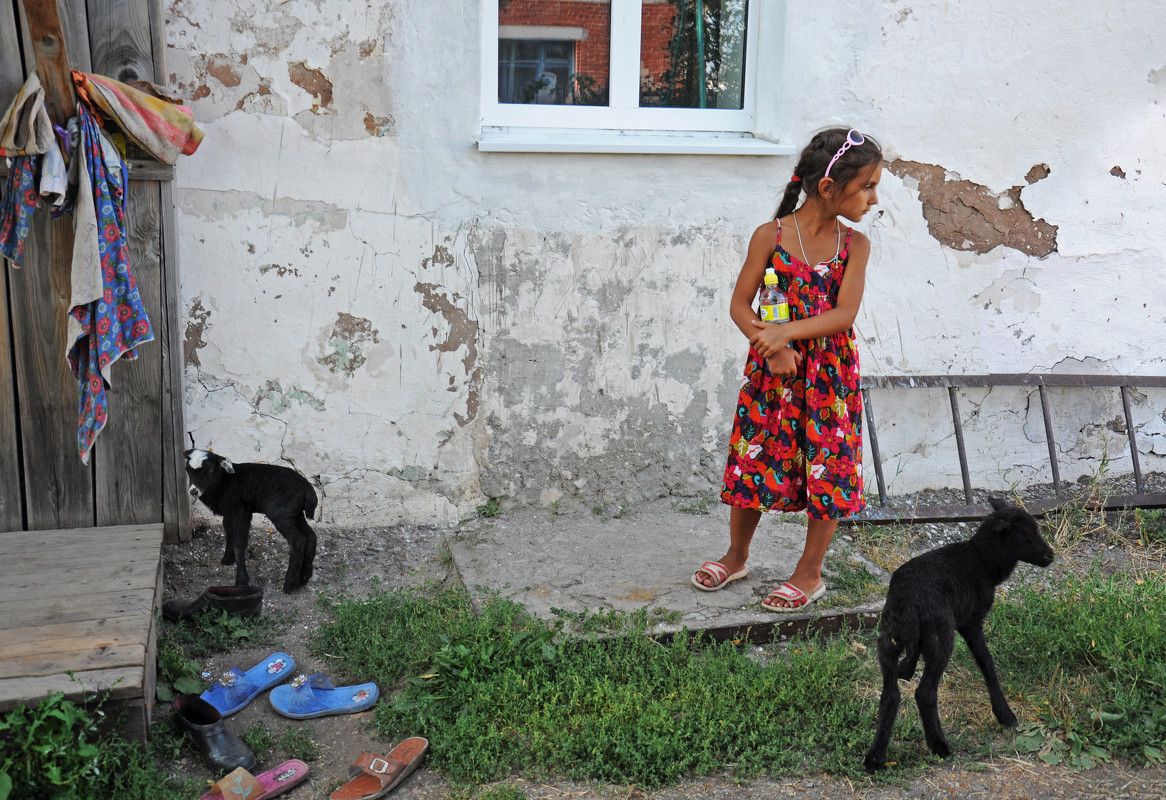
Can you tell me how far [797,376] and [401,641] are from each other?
5.55 feet

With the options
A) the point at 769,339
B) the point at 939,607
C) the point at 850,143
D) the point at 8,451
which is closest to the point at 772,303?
the point at 769,339

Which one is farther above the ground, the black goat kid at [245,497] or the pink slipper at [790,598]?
the black goat kid at [245,497]

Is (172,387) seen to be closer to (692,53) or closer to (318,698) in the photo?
(318,698)

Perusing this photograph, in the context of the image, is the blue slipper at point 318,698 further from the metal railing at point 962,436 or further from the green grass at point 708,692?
the metal railing at point 962,436

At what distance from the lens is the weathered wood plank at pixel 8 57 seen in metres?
3.25

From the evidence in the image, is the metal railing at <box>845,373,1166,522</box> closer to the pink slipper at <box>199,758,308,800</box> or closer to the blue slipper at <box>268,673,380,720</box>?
the blue slipper at <box>268,673,380,720</box>

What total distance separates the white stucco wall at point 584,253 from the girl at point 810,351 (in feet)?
3.56

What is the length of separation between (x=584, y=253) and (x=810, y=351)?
1.38m

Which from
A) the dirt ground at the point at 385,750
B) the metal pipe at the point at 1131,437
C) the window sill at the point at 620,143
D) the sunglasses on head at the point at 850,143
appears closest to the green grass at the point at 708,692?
the dirt ground at the point at 385,750

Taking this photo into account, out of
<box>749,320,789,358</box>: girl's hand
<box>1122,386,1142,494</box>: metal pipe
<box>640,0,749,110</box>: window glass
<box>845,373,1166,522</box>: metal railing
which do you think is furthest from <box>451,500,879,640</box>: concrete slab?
<box>640,0,749,110</box>: window glass

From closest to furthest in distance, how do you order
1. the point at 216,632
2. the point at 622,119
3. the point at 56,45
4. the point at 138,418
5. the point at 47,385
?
the point at 56,45, the point at 216,632, the point at 47,385, the point at 138,418, the point at 622,119

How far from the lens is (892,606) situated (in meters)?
2.54

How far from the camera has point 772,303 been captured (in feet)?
10.5

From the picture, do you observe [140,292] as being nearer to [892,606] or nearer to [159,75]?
[159,75]
